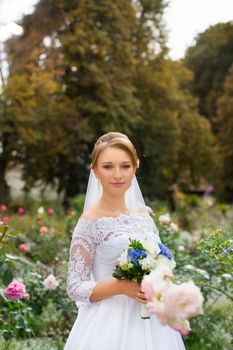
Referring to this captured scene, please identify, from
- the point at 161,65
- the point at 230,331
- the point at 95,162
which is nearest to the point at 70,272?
the point at 95,162

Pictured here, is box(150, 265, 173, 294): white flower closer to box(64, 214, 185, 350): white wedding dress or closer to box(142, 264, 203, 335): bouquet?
box(142, 264, 203, 335): bouquet

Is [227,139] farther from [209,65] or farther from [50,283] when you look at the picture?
[50,283]

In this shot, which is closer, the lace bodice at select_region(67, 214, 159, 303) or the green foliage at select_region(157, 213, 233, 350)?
the lace bodice at select_region(67, 214, 159, 303)

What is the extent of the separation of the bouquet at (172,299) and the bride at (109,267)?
576mm

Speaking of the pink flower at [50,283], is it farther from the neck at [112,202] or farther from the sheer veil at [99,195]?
the neck at [112,202]

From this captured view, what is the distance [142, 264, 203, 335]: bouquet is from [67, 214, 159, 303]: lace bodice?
0.73m

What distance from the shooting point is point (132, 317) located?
2.80 m

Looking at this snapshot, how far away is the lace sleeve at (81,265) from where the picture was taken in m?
2.70

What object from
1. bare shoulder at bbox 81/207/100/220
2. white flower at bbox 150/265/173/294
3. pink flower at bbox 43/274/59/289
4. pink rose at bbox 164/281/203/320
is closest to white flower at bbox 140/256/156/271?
white flower at bbox 150/265/173/294

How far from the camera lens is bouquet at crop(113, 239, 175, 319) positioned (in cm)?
240

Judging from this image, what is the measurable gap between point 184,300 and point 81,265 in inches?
36.2

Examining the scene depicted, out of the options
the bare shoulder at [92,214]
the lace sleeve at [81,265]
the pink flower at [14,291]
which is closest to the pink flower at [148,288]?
the lace sleeve at [81,265]

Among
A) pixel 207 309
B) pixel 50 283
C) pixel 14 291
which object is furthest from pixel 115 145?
pixel 207 309

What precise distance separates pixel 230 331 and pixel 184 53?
83.2ft
